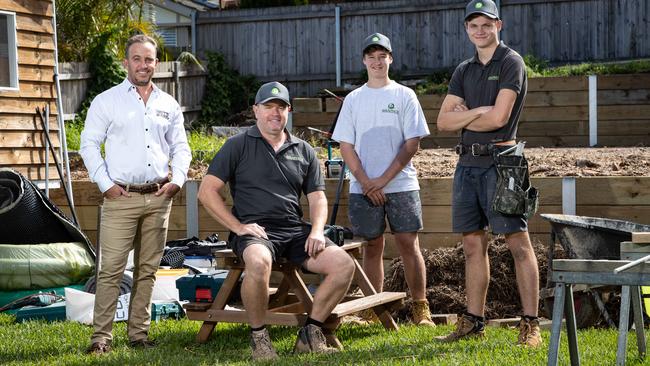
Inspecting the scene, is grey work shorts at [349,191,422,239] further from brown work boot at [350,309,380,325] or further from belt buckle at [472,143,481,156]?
belt buckle at [472,143,481,156]

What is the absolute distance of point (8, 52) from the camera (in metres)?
11.5

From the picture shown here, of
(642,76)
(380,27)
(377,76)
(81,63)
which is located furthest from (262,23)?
(377,76)

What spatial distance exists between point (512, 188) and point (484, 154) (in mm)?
310

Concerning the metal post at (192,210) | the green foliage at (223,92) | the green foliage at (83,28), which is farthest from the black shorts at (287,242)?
the green foliage at (223,92)

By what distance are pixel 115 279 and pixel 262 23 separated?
1477 cm

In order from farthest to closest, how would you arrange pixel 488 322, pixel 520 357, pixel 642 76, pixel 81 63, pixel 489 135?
pixel 81 63 < pixel 642 76 < pixel 488 322 < pixel 489 135 < pixel 520 357

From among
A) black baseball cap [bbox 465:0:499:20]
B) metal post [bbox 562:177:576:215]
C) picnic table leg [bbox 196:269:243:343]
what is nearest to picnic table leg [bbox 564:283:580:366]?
black baseball cap [bbox 465:0:499:20]

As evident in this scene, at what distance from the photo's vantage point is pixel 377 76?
24.2 feet

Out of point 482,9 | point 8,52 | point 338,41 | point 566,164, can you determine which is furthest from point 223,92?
point 482,9

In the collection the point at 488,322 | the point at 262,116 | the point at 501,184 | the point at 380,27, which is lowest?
the point at 488,322

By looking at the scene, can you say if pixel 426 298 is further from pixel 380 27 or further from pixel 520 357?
pixel 380 27

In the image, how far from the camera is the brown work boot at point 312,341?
6.24 m

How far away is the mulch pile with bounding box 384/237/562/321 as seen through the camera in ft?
25.8

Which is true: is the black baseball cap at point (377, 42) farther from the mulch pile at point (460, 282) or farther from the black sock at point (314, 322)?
the black sock at point (314, 322)
